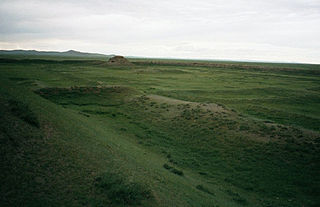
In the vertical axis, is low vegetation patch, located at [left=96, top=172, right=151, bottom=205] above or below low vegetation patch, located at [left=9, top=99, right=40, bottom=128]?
below

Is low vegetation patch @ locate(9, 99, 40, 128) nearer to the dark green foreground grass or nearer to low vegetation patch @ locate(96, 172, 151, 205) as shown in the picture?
the dark green foreground grass

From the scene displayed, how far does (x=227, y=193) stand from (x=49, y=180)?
30.2 feet

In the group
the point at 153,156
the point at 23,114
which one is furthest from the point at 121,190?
the point at 153,156

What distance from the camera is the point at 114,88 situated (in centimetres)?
3531

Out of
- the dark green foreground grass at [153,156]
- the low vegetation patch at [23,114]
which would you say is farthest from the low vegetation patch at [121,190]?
the low vegetation patch at [23,114]

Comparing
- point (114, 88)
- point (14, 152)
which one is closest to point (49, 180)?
point (14, 152)

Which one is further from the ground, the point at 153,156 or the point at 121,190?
the point at 121,190

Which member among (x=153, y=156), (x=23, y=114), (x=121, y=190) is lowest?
(x=153, y=156)

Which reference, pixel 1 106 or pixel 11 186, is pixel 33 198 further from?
pixel 1 106

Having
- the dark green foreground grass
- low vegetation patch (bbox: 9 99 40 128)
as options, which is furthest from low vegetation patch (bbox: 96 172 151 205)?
low vegetation patch (bbox: 9 99 40 128)

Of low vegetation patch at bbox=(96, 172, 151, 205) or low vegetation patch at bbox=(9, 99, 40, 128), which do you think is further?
low vegetation patch at bbox=(9, 99, 40, 128)

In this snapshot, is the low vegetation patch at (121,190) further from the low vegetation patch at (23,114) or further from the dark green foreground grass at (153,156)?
the low vegetation patch at (23,114)

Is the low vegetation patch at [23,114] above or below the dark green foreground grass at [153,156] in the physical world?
above

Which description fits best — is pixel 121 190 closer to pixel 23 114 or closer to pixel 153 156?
pixel 23 114
